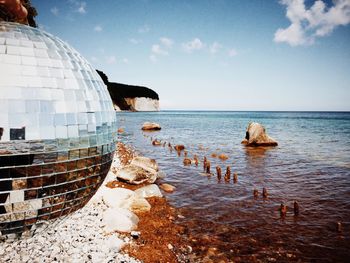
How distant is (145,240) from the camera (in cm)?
853

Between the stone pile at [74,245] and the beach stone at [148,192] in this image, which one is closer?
the stone pile at [74,245]

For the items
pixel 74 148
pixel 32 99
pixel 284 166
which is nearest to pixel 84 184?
pixel 74 148

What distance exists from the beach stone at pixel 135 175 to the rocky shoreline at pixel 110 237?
117 inches

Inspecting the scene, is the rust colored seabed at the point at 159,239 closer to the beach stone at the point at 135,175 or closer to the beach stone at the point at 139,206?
the beach stone at the point at 139,206

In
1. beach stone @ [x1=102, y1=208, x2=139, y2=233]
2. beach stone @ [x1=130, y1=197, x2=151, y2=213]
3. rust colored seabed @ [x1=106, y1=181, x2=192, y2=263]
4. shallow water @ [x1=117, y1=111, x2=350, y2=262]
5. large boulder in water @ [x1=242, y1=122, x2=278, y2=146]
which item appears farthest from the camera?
large boulder in water @ [x1=242, y1=122, x2=278, y2=146]

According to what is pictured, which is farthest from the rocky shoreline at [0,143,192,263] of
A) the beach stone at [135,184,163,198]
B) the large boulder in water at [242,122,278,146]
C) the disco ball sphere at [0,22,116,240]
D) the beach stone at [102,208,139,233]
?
the large boulder in water at [242,122,278,146]

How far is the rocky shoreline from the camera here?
6.30 meters

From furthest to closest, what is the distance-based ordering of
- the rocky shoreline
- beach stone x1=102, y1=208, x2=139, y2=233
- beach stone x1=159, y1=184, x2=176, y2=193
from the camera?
beach stone x1=159, y1=184, x2=176, y2=193 < beach stone x1=102, y1=208, x2=139, y2=233 < the rocky shoreline

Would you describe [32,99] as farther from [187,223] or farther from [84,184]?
[187,223]

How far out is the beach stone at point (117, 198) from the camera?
10.4 metres

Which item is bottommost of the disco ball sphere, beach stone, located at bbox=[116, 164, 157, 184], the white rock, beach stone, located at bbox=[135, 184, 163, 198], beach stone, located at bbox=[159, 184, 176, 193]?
beach stone, located at bbox=[159, 184, 176, 193]

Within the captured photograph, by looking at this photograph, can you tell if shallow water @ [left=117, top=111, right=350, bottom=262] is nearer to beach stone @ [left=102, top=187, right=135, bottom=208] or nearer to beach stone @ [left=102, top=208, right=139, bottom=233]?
beach stone @ [left=102, top=208, right=139, bottom=233]

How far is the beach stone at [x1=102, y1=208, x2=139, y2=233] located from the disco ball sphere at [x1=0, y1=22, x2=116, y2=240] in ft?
15.0

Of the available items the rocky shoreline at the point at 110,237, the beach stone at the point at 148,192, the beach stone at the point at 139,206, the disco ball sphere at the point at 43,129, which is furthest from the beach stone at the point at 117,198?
the disco ball sphere at the point at 43,129
